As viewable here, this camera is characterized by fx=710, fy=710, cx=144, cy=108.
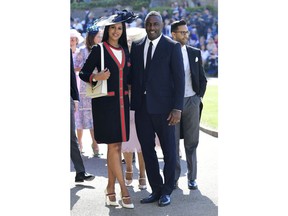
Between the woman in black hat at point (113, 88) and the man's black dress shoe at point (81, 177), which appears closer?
the woman in black hat at point (113, 88)

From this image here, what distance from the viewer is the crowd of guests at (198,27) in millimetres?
29414

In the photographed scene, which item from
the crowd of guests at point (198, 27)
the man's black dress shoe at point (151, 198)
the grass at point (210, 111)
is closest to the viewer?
the man's black dress shoe at point (151, 198)

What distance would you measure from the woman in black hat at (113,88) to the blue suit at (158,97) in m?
0.17

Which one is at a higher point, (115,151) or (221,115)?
(221,115)

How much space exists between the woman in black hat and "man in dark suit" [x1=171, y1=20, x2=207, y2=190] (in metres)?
1.00

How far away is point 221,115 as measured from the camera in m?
5.56

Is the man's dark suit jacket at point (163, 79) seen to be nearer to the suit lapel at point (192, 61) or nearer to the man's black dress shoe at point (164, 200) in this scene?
the suit lapel at point (192, 61)

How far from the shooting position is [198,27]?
32000 millimetres

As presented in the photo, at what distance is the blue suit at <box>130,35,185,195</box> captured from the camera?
7.06 m

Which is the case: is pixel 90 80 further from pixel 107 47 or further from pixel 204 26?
pixel 204 26

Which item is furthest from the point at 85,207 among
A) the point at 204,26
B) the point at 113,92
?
the point at 204,26

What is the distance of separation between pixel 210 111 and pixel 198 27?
16269 millimetres

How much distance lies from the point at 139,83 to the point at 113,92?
1.09 ft

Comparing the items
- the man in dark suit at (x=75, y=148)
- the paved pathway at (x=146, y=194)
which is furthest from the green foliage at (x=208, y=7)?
the man in dark suit at (x=75, y=148)
